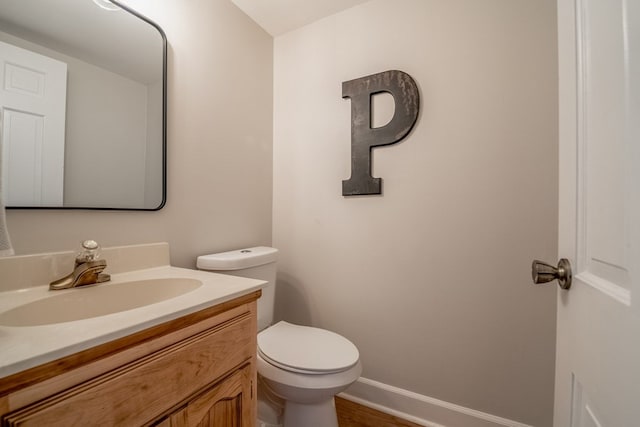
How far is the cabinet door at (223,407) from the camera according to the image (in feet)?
1.96

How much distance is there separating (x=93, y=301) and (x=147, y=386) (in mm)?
423

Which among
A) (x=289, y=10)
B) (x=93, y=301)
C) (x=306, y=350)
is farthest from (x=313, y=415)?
(x=289, y=10)

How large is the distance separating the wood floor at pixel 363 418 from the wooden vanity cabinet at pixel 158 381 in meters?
0.77

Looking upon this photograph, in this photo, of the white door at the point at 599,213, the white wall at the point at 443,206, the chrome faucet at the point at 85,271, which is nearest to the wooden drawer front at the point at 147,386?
the chrome faucet at the point at 85,271

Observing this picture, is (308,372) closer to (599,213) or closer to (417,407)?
(417,407)

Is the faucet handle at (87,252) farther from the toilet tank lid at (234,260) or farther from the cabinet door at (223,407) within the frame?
the cabinet door at (223,407)

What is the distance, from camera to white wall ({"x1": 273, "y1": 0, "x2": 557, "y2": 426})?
1.10 m

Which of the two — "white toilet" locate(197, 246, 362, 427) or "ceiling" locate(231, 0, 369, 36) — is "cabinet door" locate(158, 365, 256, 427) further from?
"ceiling" locate(231, 0, 369, 36)

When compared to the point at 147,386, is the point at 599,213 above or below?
above

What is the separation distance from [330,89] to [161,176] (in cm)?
104

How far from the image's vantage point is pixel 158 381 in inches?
21.4

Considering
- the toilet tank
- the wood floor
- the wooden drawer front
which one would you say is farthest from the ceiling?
the wood floor

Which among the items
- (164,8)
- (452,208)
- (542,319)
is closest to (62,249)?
(164,8)

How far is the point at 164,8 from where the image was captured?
1.13 meters
